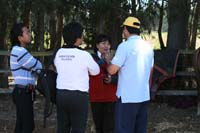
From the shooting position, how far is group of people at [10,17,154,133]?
4.51 meters

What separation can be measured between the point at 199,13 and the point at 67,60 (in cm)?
589

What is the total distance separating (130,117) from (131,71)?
0.50 metres

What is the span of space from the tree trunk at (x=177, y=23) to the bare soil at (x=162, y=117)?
125 centimetres

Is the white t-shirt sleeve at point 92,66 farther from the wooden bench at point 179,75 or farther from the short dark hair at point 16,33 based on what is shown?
the wooden bench at point 179,75

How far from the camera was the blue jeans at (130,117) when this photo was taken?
4.80m

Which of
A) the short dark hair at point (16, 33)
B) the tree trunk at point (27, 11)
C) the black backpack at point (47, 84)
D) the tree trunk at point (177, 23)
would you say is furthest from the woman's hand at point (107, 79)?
the tree trunk at point (27, 11)

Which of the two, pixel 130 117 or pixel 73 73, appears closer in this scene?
pixel 73 73

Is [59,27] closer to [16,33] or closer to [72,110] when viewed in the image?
[16,33]


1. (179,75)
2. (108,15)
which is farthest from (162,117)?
(108,15)

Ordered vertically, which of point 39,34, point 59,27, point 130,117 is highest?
point 59,27

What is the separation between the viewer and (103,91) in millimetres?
5039

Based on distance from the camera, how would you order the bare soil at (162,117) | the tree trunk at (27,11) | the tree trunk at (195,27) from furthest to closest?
the tree trunk at (195,27) < the tree trunk at (27,11) < the bare soil at (162,117)

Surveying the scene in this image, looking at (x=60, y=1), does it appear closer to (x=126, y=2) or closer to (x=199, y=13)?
(x=126, y=2)

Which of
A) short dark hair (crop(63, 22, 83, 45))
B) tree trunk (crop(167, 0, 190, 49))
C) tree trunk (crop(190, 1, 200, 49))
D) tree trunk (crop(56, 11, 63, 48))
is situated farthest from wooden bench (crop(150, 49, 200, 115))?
short dark hair (crop(63, 22, 83, 45))
